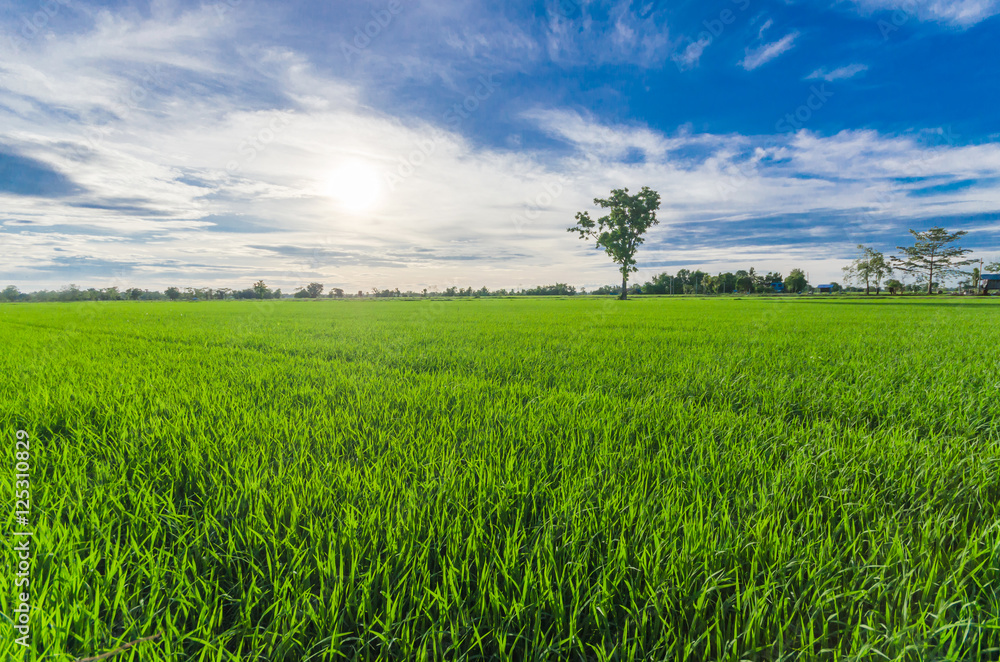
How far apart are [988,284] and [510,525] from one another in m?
122

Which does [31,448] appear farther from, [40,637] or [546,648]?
[546,648]

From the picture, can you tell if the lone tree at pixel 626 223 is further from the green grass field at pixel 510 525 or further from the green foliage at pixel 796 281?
the green foliage at pixel 796 281

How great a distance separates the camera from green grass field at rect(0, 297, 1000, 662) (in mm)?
1149

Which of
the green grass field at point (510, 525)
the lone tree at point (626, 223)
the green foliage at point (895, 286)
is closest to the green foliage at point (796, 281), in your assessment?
the green foliage at point (895, 286)

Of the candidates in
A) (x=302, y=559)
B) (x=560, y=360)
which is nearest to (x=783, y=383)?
(x=560, y=360)

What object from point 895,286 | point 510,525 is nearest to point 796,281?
point 895,286

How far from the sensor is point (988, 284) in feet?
248

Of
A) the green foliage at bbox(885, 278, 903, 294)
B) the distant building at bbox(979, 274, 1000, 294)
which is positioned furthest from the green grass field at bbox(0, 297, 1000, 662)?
the distant building at bbox(979, 274, 1000, 294)

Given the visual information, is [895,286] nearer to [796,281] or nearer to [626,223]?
[796,281]

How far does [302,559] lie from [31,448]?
250 cm

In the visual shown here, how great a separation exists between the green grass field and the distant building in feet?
380

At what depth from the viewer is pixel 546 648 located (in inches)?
43.2

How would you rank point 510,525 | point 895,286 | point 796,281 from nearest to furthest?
point 510,525
point 895,286
point 796,281

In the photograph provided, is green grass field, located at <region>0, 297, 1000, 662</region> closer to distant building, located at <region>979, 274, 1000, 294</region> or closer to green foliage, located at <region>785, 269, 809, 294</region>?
distant building, located at <region>979, 274, 1000, 294</region>
